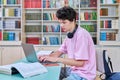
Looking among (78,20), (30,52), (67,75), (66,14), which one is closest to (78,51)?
(66,14)

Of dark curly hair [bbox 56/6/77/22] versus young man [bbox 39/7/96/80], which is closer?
young man [bbox 39/7/96/80]

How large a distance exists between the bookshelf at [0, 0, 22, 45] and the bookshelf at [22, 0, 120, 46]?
0.56ft

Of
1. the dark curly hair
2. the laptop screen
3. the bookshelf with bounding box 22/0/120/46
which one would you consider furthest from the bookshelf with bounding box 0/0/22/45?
the dark curly hair

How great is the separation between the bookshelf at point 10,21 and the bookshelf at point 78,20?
0.17 meters

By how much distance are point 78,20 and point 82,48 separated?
340 cm

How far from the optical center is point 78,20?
5.28 meters

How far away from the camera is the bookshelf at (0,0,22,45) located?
207 inches

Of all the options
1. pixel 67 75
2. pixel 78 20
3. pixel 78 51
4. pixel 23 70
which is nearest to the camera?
pixel 23 70

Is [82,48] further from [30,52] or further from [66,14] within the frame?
[30,52]

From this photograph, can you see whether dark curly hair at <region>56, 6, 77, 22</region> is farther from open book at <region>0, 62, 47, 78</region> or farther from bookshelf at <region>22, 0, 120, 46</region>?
bookshelf at <region>22, 0, 120, 46</region>

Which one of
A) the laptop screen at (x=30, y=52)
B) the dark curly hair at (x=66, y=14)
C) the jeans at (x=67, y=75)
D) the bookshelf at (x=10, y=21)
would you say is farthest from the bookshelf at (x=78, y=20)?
the dark curly hair at (x=66, y=14)

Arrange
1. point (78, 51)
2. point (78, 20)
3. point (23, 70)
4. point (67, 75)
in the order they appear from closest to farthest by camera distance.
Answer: point (23, 70) → point (78, 51) → point (67, 75) → point (78, 20)

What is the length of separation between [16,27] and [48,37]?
0.83m

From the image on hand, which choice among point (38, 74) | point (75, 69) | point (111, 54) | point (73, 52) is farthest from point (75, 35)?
point (111, 54)
